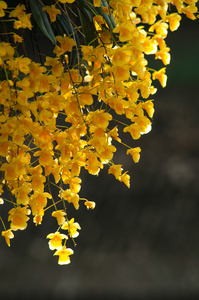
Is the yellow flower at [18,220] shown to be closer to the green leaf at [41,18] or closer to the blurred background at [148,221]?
the green leaf at [41,18]

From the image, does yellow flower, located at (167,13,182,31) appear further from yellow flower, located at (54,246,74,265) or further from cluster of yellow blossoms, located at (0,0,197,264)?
yellow flower, located at (54,246,74,265)

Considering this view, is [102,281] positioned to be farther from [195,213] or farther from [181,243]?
[195,213]

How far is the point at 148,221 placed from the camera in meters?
A: 1.72

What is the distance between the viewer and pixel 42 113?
597 millimetres

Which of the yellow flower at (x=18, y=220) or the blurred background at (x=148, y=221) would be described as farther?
the blurred background at (x=148, y=221)

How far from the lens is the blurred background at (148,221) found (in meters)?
1.72

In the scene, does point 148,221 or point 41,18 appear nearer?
point 41,18

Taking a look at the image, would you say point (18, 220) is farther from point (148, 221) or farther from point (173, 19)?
point (148, 221)

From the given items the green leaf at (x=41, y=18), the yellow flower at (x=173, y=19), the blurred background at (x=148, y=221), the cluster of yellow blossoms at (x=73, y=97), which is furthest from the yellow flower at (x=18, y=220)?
the blurred background at (x=148, y=221)

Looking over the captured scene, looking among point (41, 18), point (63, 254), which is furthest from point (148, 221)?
point (41, 18)

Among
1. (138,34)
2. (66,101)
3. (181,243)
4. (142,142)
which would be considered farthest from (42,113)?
(181,243)

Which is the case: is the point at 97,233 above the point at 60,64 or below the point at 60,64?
below

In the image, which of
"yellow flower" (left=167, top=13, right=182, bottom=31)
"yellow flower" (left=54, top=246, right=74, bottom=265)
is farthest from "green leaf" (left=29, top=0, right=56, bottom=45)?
"yellow flower" (left=54, top=246, right=74, bottom=265)

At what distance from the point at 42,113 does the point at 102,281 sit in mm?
1327
